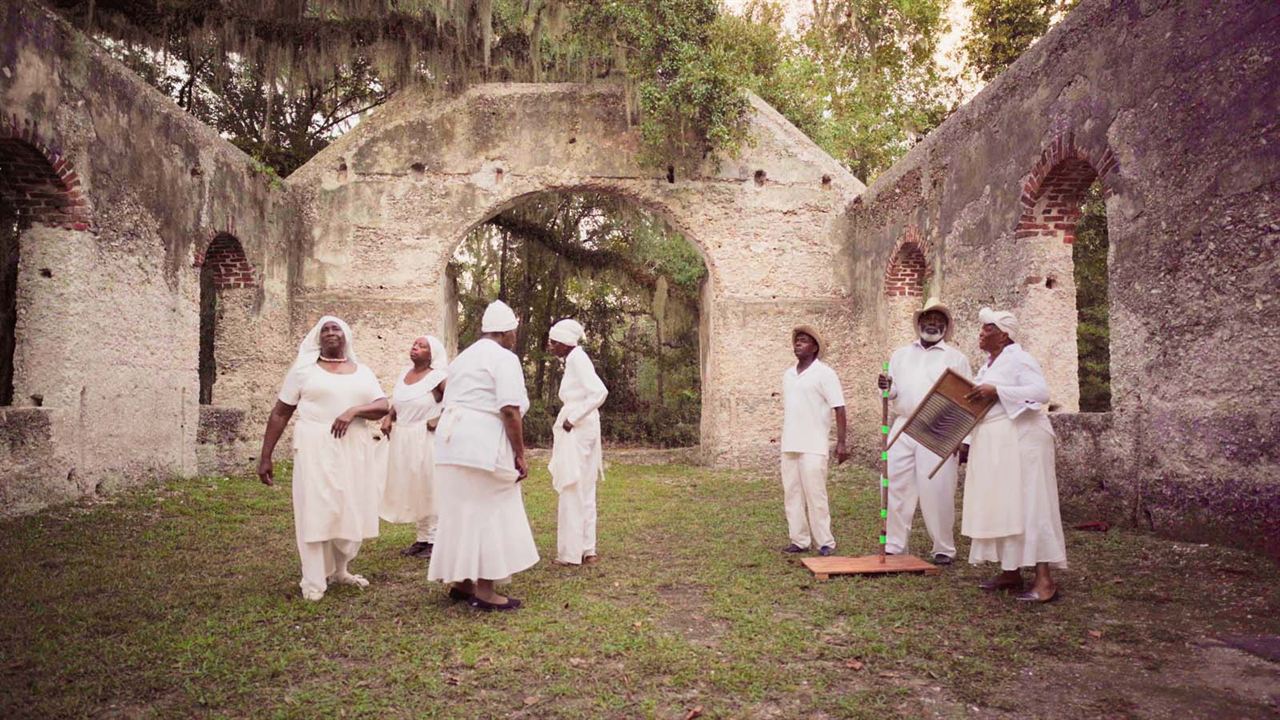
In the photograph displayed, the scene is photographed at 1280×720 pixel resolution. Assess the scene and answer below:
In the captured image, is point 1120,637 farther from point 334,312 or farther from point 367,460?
point 334,312

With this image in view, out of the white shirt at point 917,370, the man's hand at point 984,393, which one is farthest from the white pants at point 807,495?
the man's hand at point 984,393

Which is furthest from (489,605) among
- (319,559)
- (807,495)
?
(807,495)

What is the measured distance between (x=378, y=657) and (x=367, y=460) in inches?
59.3

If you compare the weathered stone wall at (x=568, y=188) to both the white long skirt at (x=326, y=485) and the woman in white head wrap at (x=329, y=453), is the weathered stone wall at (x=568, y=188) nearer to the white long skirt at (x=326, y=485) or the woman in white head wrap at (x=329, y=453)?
the woman in white head wrap at (x=329, y=453)

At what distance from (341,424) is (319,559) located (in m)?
0.79

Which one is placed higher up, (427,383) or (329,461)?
(427,383)

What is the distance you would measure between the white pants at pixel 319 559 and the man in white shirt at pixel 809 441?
3.08 metres

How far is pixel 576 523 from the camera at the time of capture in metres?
5.83

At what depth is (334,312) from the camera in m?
12.7

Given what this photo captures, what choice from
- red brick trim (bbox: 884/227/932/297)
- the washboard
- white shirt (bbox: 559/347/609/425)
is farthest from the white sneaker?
red brick trim (bbox: 884/227/932/297)

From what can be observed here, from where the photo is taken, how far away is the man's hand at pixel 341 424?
477cm

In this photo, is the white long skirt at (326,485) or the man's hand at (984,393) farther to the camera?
the man's hand at (984,393)

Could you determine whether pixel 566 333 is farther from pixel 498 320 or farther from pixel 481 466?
pixel 481 466

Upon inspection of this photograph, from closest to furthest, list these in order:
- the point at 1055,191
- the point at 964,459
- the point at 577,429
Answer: the point at 964,459 → the point at 577,429 → the point at 1055,191
